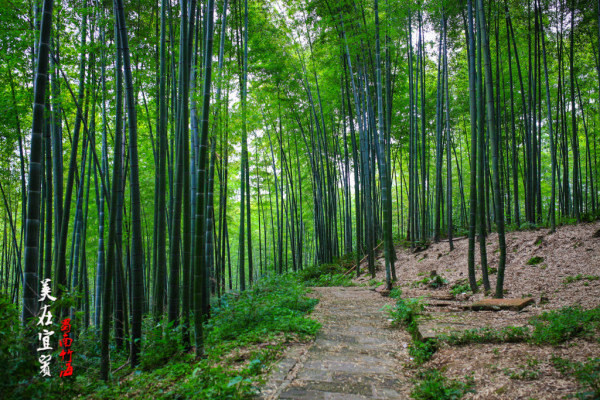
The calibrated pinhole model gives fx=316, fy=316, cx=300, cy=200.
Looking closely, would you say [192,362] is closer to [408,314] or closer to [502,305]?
[408,314]

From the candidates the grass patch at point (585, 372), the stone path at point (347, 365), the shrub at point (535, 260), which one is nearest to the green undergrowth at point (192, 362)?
the stone path at point (347, 365)

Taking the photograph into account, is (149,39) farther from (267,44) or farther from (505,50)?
(505,50)

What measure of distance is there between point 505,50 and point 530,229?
4437mm

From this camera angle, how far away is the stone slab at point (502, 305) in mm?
3381

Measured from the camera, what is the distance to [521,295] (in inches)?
160

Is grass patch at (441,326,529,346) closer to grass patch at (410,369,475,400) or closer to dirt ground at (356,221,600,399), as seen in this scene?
dirt ground at (356,221,600,399)

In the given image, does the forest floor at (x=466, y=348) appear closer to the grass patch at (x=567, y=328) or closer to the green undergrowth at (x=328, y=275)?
the grass patch at (x=567, y=328)

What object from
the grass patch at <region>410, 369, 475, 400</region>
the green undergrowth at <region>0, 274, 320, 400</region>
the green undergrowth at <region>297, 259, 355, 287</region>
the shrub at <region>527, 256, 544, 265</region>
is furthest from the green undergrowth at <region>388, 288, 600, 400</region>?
the green undergrowth at <region>297, 259, 355, 287</region>

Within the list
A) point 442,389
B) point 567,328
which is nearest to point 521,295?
point 567,328

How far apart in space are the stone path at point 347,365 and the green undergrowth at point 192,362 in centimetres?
16

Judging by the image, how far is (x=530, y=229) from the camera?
7.24 m

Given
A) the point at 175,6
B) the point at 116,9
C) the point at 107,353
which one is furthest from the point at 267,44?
the point at 107,353

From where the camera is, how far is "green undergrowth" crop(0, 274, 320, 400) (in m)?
1.56

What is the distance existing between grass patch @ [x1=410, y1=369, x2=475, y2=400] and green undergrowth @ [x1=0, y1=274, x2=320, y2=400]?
3.21ft
